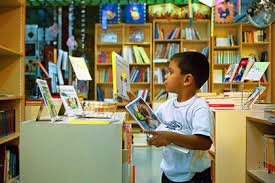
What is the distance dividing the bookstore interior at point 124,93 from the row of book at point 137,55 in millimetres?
21

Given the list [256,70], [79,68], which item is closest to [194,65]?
[79,68]

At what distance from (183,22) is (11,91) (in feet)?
11.4

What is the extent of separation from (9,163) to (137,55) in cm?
303

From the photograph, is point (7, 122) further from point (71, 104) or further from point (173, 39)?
point (173, 39)

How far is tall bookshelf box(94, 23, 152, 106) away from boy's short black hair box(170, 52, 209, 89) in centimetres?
329

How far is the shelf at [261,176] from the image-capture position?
151cm

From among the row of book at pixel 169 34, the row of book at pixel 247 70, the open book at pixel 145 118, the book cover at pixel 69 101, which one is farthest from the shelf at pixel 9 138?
the row of book at pixel 169 34

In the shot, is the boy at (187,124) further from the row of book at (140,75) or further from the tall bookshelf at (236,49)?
the tall bookshelf at (236,49)

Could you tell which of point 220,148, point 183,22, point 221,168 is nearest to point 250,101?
point 220,148

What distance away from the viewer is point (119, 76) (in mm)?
1319

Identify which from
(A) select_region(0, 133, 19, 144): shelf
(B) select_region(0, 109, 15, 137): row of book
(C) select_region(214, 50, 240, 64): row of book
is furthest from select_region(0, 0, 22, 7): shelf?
(C) select_region(214, 50, 240, 64): row of book

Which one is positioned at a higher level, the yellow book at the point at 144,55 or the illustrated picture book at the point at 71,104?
the yellow book at the point at 144,55

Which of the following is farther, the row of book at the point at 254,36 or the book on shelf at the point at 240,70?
the row of book at the point at 254,36

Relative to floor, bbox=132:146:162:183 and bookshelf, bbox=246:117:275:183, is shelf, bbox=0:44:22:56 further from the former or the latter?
bookshelf, bbox=246:117:275:183
